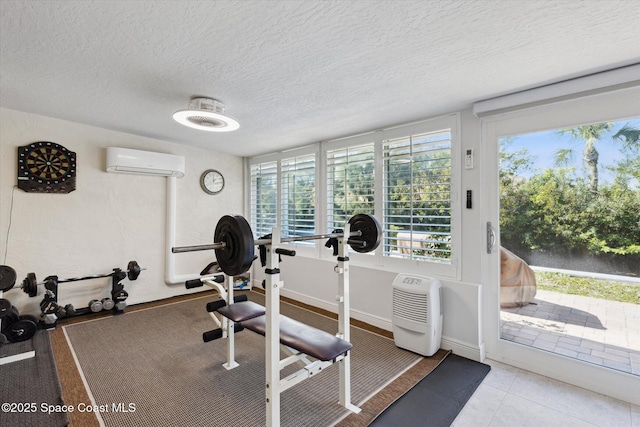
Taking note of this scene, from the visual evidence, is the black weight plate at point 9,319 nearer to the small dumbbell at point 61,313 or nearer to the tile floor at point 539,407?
the small dumbbell at point 61,313

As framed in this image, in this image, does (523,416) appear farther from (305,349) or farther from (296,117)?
(296,117)

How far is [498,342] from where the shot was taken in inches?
90.7

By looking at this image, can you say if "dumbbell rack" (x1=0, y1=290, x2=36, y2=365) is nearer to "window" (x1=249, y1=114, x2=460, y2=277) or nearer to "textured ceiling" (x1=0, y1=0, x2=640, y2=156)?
"textured ceiling" (x1=0, y1=0, x2=640, y2=156)

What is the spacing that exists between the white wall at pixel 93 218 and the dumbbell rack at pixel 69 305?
0.52ft

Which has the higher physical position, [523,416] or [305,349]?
[305,349]

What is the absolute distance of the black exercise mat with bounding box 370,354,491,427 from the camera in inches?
65.0

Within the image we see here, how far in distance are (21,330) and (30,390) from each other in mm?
1062

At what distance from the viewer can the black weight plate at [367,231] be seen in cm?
187

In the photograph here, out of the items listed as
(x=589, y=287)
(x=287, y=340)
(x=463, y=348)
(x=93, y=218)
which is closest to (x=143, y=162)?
(x=93, y=218)

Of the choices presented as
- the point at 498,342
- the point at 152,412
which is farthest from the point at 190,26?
the point at 498,342

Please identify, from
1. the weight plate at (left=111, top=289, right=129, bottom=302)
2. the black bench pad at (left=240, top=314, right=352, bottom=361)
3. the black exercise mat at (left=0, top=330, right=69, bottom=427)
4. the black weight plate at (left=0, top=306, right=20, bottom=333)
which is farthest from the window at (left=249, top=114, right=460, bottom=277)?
the black weight plate at (left=0, top=306, right=20, bottom=333)

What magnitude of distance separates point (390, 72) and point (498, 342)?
2.29 m

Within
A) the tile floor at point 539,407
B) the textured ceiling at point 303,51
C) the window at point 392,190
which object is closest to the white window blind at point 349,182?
the window at point 392,190

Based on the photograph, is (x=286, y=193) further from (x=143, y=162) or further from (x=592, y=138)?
(x=592, y=138)
